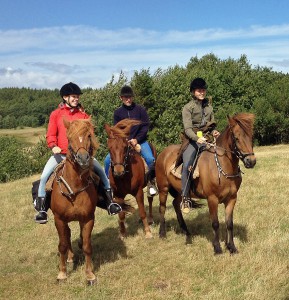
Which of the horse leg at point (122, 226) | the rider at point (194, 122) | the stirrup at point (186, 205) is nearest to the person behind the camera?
the rider at point (194, 122)

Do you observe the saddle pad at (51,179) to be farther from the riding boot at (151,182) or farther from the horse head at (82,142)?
the riding boot at (151,182)

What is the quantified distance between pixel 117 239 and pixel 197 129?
354cm

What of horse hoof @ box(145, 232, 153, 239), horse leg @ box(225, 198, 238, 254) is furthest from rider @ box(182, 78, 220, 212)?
horse hoof @ box(145, 232, 153, 239)

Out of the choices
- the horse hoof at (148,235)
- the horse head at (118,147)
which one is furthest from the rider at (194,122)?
the horse hoof at (148,235)

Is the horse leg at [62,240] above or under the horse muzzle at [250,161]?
under

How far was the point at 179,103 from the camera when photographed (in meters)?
47.1

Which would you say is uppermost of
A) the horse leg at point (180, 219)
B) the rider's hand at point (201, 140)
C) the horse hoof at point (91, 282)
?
the rider's hand at point (201, 140)

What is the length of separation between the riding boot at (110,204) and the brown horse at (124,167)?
912mm

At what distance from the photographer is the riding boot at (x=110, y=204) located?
7141 millimetres

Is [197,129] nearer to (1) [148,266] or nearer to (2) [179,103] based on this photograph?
(1) [148,266]

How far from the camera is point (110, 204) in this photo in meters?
7.20

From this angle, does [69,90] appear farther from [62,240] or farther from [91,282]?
[91,282]

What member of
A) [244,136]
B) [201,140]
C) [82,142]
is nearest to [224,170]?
[201,140]

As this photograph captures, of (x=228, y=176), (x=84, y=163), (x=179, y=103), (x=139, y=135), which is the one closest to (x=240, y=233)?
(x=228, y=176)
